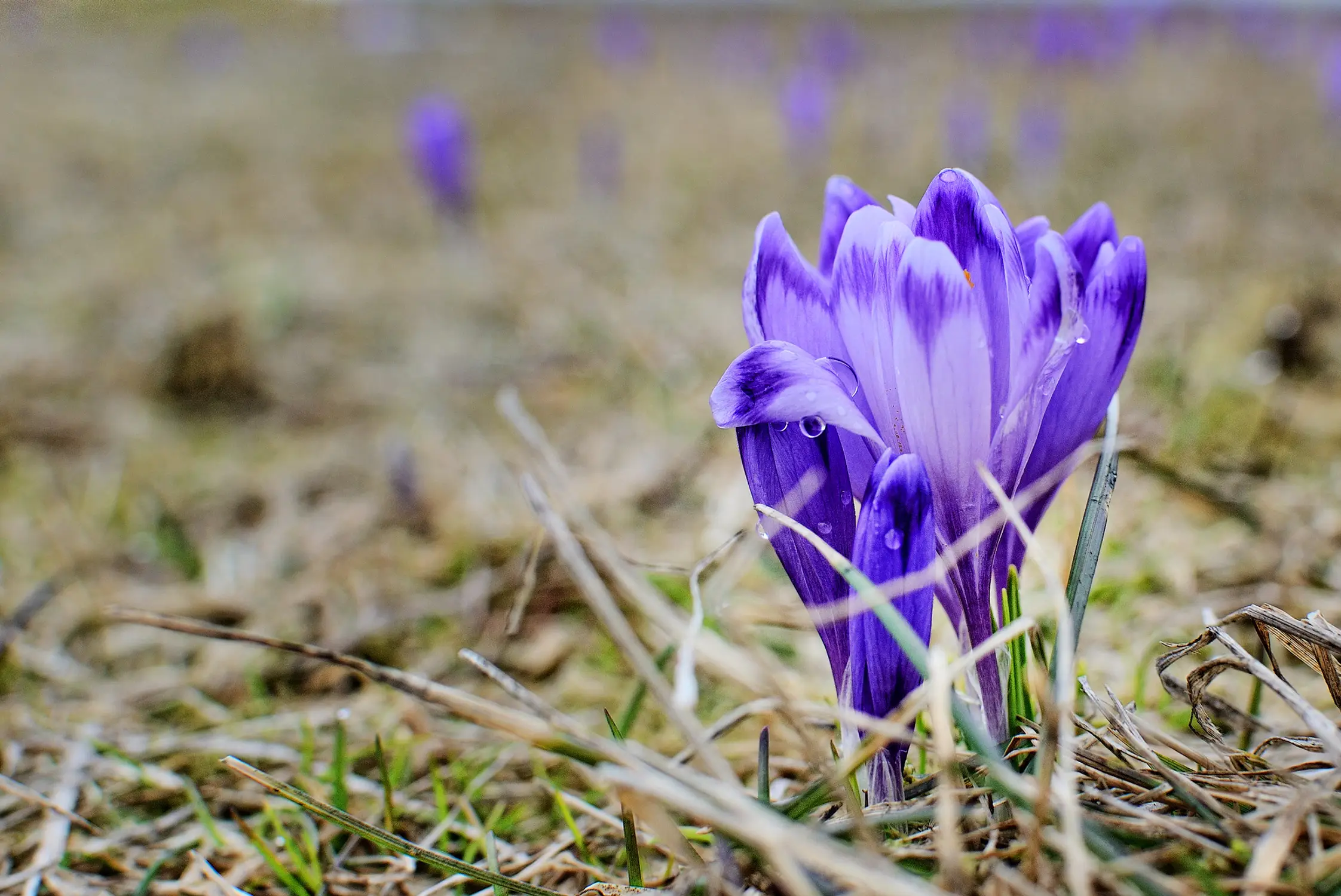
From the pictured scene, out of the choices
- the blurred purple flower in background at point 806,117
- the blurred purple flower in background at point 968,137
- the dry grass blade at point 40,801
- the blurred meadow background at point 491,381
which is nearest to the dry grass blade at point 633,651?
the blurred meadow background at point 491,381

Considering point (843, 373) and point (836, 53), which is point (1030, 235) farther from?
point (836, 53)

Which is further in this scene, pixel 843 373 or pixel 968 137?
pixel 968 137

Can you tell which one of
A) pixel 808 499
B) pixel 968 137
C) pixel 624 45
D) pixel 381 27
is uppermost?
pixel 381 27

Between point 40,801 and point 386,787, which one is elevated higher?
point 386,787

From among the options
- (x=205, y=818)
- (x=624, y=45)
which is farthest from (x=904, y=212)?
(x=624, y=45)

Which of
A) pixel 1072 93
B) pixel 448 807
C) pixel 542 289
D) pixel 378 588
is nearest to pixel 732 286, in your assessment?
pixel 542 289

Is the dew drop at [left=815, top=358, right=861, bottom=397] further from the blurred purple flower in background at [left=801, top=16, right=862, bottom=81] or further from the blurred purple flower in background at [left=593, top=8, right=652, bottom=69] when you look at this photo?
the blurred purple flower in background at [left=593, top=8, right=652, bottom=69]

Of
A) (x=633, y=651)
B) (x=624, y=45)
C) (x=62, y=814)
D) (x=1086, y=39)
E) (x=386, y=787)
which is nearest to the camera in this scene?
(x=633, y=651)

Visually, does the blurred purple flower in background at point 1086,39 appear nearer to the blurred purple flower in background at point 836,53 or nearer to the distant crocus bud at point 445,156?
the blurred purple flower in background at point 836,53
